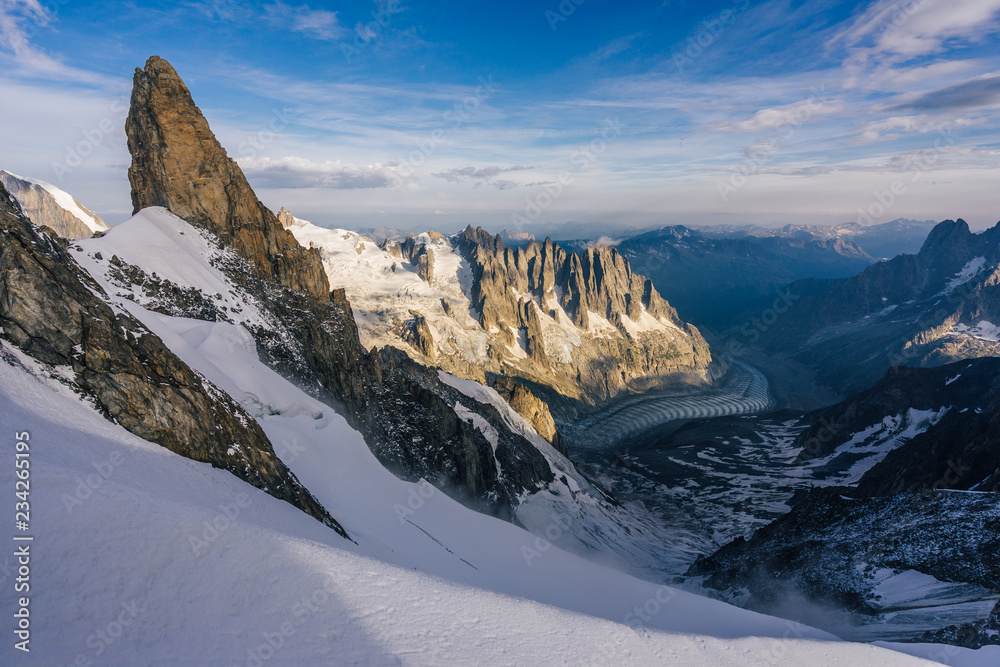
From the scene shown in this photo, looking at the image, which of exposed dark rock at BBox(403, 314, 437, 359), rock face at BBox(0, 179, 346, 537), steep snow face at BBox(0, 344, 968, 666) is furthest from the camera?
exposed dark rock at BBox(403, 314, 437, 359)

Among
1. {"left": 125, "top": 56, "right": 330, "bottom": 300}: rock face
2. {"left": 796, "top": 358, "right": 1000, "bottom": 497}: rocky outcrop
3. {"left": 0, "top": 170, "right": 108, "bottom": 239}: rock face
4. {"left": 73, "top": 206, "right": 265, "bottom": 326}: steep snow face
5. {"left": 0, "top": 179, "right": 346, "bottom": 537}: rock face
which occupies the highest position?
{"left": 0, "top": 170, "right": 108, "bottom": 239}: rock face

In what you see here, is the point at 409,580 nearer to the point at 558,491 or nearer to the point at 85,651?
the point at 85,651

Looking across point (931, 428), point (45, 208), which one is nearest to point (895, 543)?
point (931, 428)

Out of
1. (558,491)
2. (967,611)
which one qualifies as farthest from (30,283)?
(558,491)

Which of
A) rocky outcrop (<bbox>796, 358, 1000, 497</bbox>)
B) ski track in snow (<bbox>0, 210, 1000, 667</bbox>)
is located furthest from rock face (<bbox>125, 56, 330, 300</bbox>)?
rocky outcrop (<bbox>796, 358, 1000, 497</bbox>)

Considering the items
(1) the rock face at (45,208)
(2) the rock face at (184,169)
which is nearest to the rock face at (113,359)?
(2) the rock face at (184,169)

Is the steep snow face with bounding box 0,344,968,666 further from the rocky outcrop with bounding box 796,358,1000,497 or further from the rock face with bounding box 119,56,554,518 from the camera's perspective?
the rocky outcrop with bounding box 796,358,1000,497
